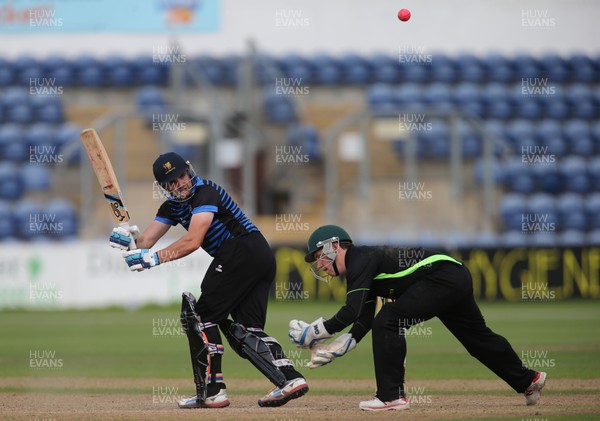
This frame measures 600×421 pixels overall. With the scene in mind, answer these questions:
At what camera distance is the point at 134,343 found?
18109 millimetres

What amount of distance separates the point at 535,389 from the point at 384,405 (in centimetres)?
149

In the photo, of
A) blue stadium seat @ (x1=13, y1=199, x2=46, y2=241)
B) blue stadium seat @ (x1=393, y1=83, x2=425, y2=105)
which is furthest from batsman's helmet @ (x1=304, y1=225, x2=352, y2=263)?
blue stadium seat @ (x1=393, y1=83, x2=425, y2=105)

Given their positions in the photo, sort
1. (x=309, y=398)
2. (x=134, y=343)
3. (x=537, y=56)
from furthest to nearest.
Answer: (x=537, y=56) < (x=134, y=343) < (x=309, y=398)

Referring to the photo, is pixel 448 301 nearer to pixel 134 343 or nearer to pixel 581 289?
pixel 134 343

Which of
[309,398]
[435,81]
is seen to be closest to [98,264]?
[435,81]

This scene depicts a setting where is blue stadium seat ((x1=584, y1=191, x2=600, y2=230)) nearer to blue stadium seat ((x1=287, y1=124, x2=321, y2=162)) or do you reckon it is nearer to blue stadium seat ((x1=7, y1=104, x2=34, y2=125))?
blue stadium seat ((x1=287, y1=124, x2=321, y2=162))

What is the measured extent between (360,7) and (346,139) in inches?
322

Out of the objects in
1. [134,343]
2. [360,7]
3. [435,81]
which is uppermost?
[360,7]

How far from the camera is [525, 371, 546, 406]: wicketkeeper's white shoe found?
32.3ft

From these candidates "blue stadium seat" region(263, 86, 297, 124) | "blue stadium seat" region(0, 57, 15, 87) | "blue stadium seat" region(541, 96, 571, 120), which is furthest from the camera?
"blue stadium seat" region(0, 57, 15, 87)

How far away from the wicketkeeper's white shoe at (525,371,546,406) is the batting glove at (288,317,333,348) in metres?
1.95

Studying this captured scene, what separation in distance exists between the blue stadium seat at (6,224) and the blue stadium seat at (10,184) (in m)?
0.85

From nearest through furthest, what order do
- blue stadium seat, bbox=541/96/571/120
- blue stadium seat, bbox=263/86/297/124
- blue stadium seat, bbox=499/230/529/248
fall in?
blue stadium seat, bbox=499/230/529/248 < blue stadium seat, bbox=263/86/297/124 < blue stadium seat, bbox=541/96/571/120

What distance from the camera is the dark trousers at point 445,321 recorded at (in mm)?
9422
